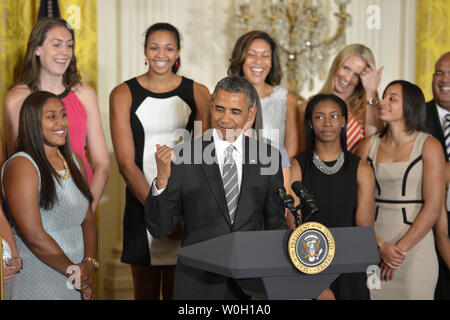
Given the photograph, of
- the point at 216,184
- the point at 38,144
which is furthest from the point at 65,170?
the point at 216,184

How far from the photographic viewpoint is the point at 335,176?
3557 mm

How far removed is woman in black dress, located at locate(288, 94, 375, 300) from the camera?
11.4 ft

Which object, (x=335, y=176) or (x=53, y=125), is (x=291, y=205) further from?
(x=53, y=125)

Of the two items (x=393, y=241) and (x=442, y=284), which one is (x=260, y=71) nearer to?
(x=393, y=241)

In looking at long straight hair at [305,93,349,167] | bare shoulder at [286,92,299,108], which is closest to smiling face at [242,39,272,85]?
bare shoulder at [286,92,299,108]

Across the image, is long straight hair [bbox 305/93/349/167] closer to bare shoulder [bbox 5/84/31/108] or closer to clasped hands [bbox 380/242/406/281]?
clasped hands [bbox 380/242/406/281]

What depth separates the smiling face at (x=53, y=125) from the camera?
314 centimetres

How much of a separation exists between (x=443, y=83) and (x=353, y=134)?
2.24 ft

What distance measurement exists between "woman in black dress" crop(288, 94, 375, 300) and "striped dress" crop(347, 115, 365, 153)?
418 mm

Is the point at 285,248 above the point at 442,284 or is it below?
above

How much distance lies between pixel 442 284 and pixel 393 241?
1.87 ft

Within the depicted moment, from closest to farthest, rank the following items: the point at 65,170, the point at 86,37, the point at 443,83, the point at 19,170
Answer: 1. the point at 19,170
2. the point at 65,170
3. the point at 443,83
4. the point at 86,37

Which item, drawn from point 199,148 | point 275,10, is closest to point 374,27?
point 275,10

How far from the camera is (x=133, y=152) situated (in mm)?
3684
